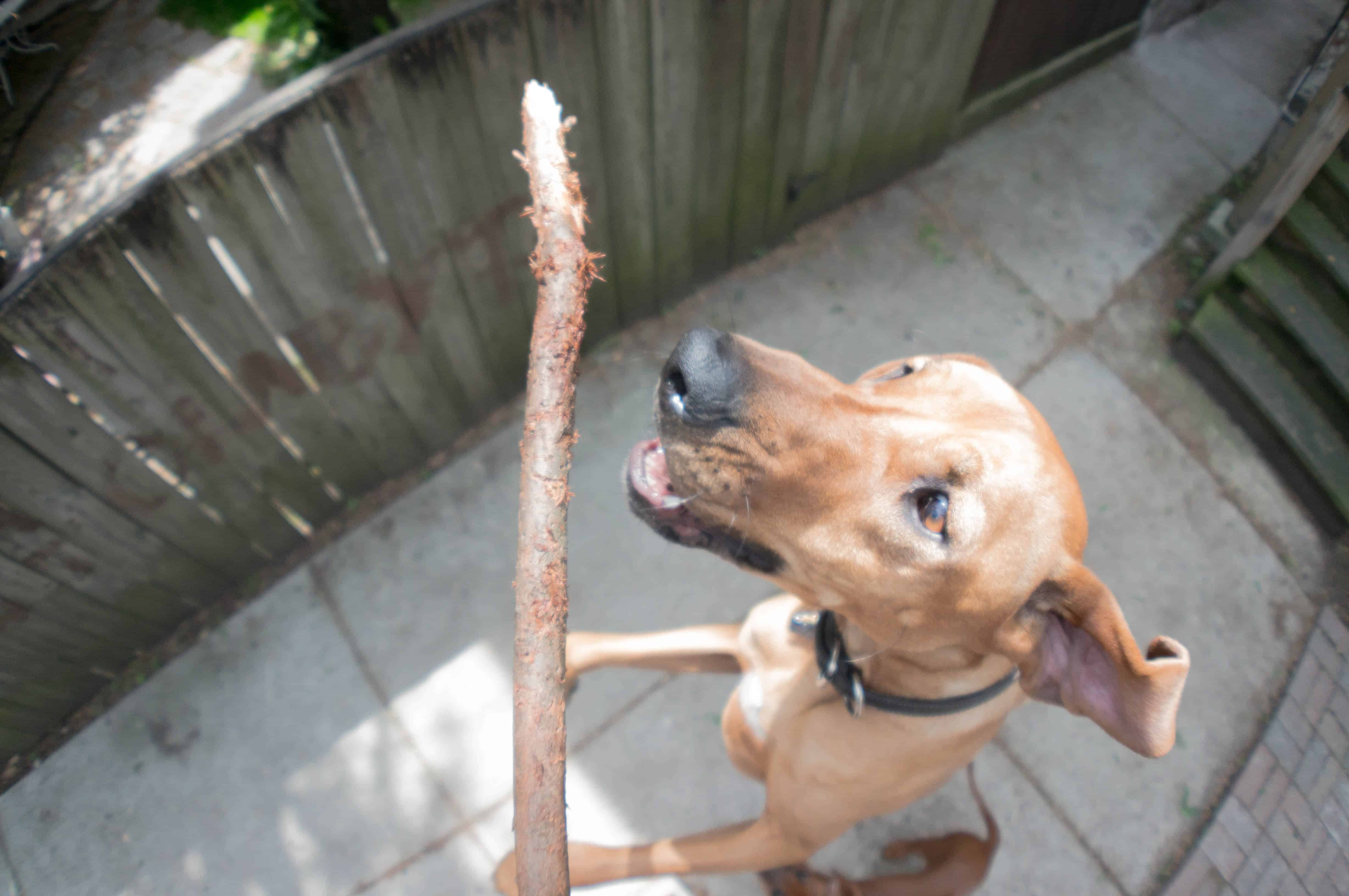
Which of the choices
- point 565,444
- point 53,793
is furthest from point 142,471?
point 565,444

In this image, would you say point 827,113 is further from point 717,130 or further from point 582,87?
point 582,87

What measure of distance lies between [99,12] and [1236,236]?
705cm

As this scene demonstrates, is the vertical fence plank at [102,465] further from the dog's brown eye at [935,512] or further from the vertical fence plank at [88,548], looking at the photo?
the dog's brown eye at [935,512]

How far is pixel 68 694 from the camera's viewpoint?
349 cm

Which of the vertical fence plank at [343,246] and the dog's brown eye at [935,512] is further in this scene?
the vertical fence plank at [343,246]

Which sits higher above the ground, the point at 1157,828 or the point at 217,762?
the point at 217,762

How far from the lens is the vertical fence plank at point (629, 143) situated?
3.07 meters

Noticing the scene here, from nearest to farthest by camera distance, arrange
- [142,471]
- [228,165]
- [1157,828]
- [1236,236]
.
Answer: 1. [228,165]
2. [142,471]
3. [1157,828]
4. [1236,236]

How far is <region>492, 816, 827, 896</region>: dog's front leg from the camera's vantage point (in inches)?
107

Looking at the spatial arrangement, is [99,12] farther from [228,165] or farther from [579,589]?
[579,589]

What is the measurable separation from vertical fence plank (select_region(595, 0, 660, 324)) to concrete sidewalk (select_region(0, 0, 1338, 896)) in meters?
0.39

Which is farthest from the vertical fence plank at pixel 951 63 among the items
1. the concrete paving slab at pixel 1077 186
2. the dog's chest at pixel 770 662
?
the dog's chest at pixel 770 662

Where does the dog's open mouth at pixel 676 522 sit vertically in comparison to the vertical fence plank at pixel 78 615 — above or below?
above

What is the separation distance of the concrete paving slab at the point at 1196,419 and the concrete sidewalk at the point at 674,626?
16mm
